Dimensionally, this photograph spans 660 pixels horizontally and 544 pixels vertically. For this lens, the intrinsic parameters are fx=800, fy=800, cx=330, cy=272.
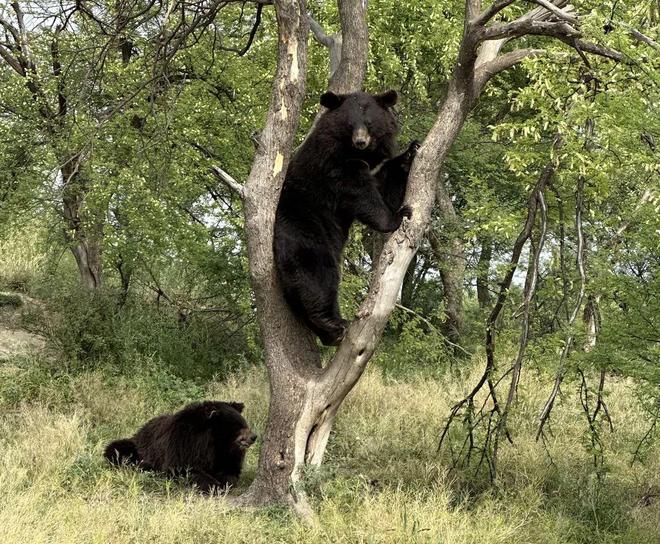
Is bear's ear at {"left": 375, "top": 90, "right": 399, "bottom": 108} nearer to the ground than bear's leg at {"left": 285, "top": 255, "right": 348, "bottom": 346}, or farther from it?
farther from it

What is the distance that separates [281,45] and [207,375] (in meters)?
7.43

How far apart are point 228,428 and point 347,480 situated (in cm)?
141

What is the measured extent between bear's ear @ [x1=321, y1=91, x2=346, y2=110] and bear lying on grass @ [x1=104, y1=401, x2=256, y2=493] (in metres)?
3.02

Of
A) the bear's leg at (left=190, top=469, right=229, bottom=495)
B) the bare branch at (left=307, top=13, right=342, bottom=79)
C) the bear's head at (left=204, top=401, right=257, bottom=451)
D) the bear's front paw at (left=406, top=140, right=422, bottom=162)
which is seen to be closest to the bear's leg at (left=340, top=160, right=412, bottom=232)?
the bear's front paw at (left=406, top=140, right=422, bottom=162)

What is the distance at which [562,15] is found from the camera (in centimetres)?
507

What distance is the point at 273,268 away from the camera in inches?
244

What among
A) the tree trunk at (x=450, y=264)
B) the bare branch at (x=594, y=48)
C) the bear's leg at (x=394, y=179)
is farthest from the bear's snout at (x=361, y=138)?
the tree trunk at (x=450, y=264)

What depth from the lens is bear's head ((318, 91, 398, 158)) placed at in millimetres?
6230

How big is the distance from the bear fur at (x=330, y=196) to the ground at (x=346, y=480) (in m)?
1.37

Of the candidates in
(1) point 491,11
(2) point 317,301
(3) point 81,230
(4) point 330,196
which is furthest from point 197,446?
(3) point 81,230

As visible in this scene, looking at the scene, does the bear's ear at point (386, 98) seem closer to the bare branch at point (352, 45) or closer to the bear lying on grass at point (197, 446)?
the bare branch at point (352, 45)

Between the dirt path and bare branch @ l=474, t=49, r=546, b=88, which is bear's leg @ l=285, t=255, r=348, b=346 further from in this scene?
the dirt path

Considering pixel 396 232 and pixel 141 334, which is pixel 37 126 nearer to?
pixel 141 334

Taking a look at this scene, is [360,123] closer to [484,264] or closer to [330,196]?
[330,196]
